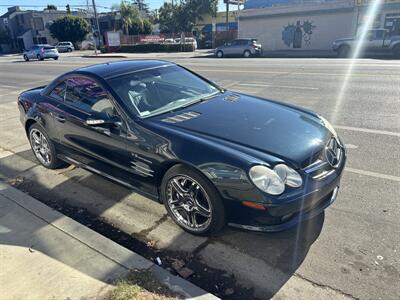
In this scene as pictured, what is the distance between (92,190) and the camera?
4336mm

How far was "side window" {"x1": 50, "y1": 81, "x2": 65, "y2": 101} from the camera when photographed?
4489mm

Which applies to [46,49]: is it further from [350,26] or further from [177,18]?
[177,18]

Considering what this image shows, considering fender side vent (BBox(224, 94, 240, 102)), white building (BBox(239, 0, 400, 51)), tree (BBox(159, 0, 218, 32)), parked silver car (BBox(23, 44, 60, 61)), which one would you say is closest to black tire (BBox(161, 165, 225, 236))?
fender side vent (BBox(224, 94, 240, 102))

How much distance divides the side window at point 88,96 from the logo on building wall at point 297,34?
2992 cm

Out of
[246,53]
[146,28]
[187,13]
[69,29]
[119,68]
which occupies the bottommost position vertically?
[246,53]

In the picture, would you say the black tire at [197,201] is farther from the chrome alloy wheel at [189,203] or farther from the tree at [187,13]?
the tree at [187,13]

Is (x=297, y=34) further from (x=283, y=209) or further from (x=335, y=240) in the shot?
(x=283, y=209)

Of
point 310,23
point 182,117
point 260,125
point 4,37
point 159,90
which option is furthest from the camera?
point 4,37

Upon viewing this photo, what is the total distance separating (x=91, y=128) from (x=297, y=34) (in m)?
30.8

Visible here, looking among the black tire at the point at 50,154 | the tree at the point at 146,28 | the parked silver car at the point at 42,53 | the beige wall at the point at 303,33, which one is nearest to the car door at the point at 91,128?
the black tire at the point at 50,154

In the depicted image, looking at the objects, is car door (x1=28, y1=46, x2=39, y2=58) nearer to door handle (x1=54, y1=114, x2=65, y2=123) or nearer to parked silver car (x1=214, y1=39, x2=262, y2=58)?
parked silver car (x1=214, y1=39, x2=262, y2=58)

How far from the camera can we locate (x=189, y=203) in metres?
3.14

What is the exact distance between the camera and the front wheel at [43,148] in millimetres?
4785

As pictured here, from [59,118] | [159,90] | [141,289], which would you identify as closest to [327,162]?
[141,289]
